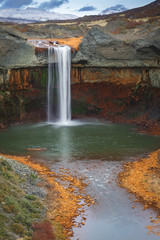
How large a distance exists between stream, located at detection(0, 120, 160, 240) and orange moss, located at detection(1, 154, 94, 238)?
1.13ft

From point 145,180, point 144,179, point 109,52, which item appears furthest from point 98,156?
point 109,52

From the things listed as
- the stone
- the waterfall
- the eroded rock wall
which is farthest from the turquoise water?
the stone

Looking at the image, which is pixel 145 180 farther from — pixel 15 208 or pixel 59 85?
pixel 59 85

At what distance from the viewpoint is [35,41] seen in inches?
1199

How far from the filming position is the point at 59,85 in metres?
30.3

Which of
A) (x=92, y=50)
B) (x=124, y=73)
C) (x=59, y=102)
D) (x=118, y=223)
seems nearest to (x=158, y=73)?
(x=124, y=73)

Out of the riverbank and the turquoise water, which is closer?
the riverbank

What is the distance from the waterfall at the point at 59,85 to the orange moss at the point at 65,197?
47.2 ft

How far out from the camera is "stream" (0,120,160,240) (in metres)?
10.6

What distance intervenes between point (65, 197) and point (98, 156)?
6.56m

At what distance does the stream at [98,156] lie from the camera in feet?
34.9

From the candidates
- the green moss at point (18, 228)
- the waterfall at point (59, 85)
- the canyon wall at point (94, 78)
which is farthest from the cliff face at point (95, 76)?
the green moss at point (18, 228)

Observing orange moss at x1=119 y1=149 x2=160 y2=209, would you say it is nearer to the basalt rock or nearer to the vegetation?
the vegetation

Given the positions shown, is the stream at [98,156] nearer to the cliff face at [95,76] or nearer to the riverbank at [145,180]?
the riverbank at [145,180]
